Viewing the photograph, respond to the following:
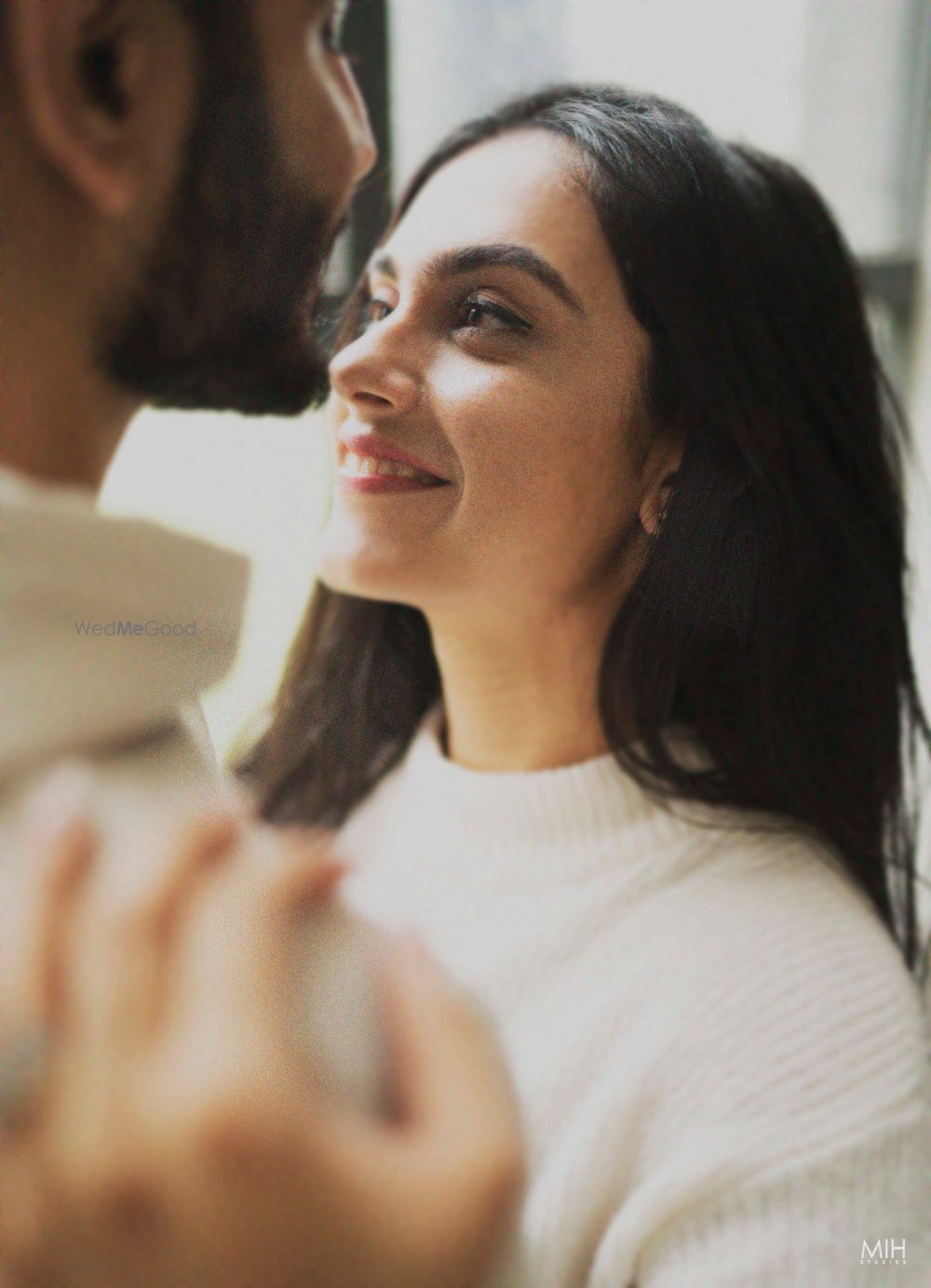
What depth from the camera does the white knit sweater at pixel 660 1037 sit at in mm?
428

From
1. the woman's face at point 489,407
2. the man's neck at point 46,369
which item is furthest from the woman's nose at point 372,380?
the man's neck at point 46,369

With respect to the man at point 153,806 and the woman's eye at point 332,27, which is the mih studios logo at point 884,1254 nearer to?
the man at point 153,806

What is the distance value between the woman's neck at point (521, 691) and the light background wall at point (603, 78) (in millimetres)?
77

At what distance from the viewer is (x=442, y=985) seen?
30cm

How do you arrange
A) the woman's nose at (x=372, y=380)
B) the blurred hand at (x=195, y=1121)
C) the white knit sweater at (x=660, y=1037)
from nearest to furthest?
1. the blurred hand at (x=195, y=1121)
2. the woman's nose at (x=372, y=380)
3. the white knit sweater at (x=660, y=1037)

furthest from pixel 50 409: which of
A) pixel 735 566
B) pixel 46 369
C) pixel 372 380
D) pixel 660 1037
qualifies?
pixel 660 1037

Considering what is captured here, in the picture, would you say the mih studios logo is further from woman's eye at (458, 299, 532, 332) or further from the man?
woman's eye at (458, 299, 532, 332)

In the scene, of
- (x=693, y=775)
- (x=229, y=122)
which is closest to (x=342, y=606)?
(x=693, y=775)

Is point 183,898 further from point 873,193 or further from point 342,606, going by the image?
point 873,193

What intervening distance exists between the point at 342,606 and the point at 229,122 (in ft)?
1.00

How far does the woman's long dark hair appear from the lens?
1.23 feet

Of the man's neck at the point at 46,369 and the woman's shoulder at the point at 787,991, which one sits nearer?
the man's neck at the point at 46,369

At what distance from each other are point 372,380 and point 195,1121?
0.68 feet
